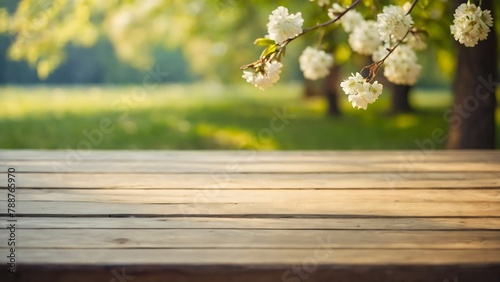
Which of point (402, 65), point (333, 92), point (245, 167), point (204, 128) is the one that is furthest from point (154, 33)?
point (245, 167)

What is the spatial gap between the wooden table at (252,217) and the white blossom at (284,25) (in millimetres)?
776

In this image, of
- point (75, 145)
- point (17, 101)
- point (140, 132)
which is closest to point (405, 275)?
point (75, 145)

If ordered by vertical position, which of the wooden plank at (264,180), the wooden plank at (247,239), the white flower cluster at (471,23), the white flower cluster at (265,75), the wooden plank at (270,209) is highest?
the white flower cluster at (471,23)

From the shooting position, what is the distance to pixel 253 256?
2.04 meters

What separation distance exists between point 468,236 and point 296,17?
4.71 feet

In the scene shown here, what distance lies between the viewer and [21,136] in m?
7.96

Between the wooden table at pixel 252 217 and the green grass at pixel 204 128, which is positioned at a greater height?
the green grass at pixel 204 128

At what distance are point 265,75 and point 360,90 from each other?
500 mm

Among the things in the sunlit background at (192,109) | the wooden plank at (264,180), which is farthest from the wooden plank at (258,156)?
the sunlit background at (192,109)

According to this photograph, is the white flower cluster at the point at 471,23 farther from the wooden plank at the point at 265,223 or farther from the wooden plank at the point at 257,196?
the wooden plank at the point at 265,223

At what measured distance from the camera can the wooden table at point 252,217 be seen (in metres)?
1.98

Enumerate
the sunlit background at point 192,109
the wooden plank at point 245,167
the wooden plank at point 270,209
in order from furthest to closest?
the sunlit background at point 192,109
the wooden plank at point 245,167
the wooden plank at point 270,209

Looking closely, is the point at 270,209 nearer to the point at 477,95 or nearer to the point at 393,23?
the point at 393,23

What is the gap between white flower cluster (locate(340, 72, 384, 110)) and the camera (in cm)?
300
